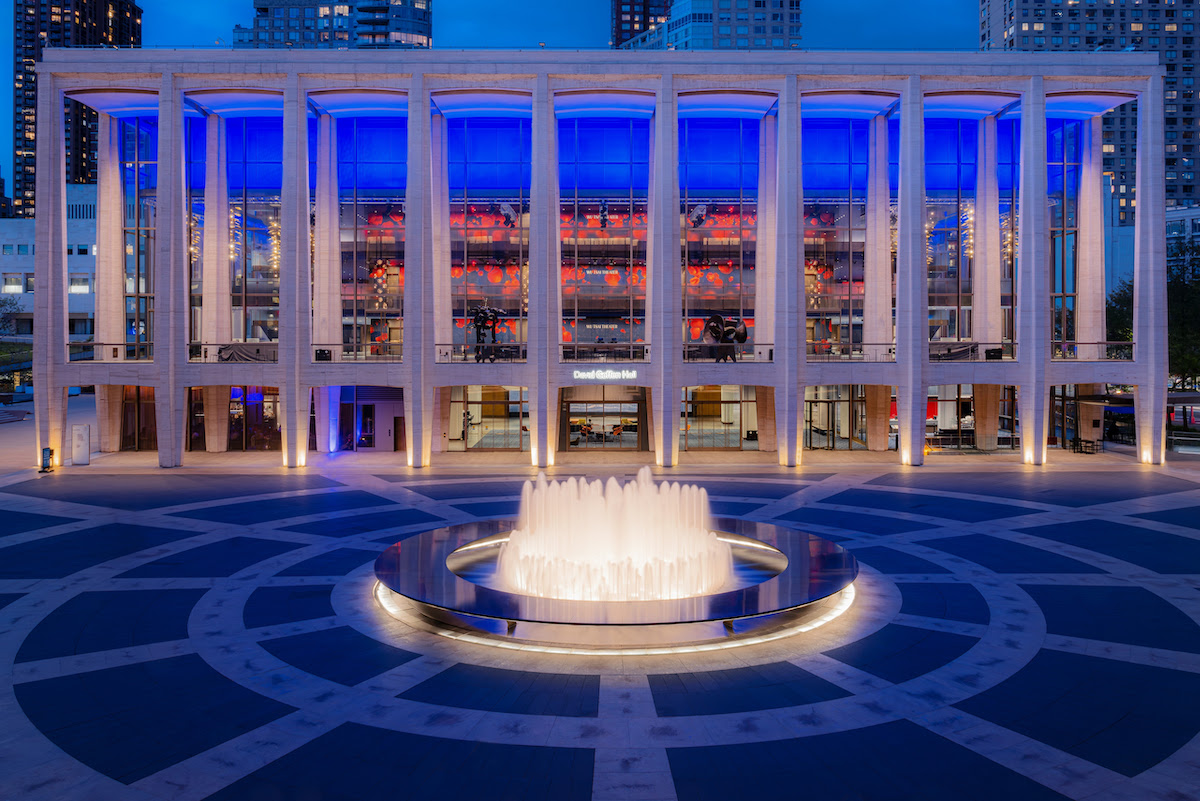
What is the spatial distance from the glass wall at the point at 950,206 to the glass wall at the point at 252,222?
3445 cm

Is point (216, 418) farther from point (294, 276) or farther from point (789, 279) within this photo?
point (789, 279)

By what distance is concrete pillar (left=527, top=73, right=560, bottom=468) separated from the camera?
35406 mm

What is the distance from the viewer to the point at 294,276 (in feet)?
116

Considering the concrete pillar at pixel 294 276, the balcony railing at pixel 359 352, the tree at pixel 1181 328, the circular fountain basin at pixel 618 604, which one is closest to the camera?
the circular fountain basin at pixel 618 604

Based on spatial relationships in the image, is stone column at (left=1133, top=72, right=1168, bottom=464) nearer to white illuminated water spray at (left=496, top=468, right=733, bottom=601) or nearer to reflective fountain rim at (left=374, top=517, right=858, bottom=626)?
reflective fountain rim at (left=374, top=517, right=858, bottom=626)

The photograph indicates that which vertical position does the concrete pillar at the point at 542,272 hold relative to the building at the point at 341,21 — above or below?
below

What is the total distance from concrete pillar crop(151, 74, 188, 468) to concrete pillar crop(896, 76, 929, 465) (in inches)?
1294

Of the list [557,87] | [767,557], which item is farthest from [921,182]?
[767,557]

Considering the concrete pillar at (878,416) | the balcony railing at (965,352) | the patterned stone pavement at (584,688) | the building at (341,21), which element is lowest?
the patterned stone pavement at (584,688)

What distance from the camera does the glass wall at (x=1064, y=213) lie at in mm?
40938

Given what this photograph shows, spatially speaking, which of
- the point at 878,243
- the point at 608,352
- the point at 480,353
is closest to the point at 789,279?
the point at 878,243

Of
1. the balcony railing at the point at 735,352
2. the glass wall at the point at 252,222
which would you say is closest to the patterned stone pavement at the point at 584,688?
the balcony railing at the point at 735,352

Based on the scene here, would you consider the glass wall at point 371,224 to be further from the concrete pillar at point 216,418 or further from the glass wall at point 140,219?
the glass wall at point 140,219

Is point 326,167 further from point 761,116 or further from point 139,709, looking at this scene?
point 139,709
